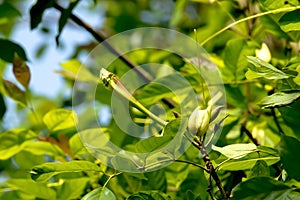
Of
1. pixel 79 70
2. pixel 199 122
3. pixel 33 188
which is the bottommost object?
pixel 33 188

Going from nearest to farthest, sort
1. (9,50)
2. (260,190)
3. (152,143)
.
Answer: (260,190)
(152,143)
(9,50)

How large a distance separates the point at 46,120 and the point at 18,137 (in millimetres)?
64

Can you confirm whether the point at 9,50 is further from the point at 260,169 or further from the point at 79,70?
the point at 260,169

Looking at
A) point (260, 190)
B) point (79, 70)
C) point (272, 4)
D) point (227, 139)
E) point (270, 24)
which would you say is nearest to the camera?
point (260, 190)

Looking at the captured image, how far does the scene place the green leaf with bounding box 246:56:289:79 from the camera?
0.69m

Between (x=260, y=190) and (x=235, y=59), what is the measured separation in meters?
0.46

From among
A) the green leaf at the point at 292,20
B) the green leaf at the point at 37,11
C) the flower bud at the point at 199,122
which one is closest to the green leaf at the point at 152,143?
the flower bud at the point at 199,122

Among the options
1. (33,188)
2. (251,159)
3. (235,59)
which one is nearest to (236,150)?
(251,159)

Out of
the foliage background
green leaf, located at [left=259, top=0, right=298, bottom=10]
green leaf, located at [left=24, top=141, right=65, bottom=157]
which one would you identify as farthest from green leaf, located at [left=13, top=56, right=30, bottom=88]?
green leaf, located at [left=259, top=0, right=298, bottom=10]

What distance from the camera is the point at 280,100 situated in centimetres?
67

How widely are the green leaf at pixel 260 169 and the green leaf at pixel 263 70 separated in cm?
11

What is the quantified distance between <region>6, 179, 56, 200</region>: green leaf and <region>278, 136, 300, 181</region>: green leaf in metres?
0.53

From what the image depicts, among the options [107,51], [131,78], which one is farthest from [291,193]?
[107,51]

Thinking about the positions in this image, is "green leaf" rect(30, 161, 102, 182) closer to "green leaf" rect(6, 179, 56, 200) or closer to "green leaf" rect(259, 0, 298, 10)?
"green leaf" rect(6, 179, 56, 200)
